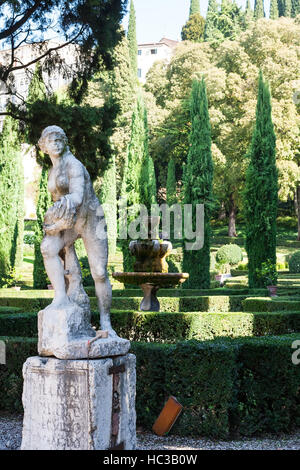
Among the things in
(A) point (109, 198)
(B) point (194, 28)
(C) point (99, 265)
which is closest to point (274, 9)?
(B) point (194, 28)

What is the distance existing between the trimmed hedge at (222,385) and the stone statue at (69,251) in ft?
4.38

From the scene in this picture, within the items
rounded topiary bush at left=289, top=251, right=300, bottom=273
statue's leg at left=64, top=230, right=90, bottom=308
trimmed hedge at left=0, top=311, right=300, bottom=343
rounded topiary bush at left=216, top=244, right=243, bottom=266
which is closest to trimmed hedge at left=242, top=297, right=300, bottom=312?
trimmed hedge at left=0, top=311, right=300, bottom=343

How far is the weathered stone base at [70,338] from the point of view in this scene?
11.7 ft

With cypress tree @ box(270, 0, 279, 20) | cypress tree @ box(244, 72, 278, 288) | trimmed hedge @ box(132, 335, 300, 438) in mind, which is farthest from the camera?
cypress tree @ box(270, 0, 279, 20)

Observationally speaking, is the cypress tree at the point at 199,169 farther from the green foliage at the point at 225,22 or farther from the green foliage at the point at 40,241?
the green foliage at the point at 225,22

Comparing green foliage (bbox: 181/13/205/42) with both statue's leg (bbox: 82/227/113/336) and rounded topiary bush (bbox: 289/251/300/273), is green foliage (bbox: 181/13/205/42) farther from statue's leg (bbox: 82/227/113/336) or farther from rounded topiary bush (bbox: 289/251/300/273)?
statue's leg (bbox: 82/227/113/336)

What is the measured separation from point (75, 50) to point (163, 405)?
7670mm

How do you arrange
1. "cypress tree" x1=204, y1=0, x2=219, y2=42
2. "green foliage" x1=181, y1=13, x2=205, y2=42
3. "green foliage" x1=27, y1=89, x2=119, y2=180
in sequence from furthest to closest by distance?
"green foliage" x1=181, y1=13, x2=205, y2=42 < "cypress tree" x1=204, y1=0, x2=219, y2=42 < "green foliage" x1=27, y1=89, x2=119, y2=180

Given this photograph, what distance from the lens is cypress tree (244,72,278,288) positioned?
18.0 m

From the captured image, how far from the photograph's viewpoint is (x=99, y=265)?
4.07 m

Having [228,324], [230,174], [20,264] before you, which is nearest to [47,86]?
[228,324]

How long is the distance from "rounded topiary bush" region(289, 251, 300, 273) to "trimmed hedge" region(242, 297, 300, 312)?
1356 cm

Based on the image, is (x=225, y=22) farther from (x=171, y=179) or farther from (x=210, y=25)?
(x=171, y=179)

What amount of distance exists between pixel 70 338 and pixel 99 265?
26.6 inches
